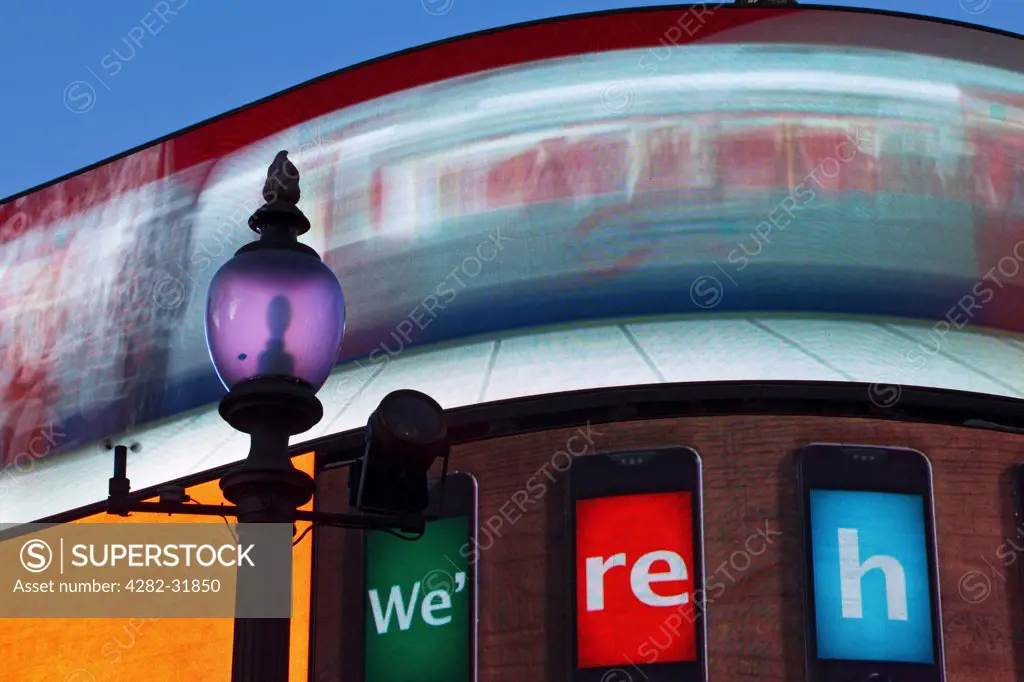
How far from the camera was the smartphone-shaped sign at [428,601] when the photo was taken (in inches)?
569

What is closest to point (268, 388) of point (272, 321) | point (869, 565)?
point (272, 321)

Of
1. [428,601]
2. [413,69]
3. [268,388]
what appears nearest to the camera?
[268,388]

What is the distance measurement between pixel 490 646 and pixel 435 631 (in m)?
0.53

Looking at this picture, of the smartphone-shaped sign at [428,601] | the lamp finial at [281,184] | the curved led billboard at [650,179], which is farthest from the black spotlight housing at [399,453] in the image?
the curved led billboard at [650,179]

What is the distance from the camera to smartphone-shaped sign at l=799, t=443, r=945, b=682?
13.5 metres

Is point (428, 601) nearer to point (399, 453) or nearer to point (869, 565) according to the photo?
point (869, 565)

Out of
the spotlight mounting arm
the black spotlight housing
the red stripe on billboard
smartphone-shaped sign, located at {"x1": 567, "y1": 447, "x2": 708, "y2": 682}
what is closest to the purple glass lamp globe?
the black spotlight housing

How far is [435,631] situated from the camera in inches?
573

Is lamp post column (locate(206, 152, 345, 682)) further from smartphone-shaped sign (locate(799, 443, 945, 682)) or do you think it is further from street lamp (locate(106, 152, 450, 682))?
smartphone-shaped sign (locate(799, 443, 945, 682))

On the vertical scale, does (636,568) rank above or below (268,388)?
above

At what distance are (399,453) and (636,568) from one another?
816 centimetres

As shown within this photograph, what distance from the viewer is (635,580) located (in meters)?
14.0

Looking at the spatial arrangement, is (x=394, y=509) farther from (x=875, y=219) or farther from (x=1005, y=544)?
(x=875, y=219)

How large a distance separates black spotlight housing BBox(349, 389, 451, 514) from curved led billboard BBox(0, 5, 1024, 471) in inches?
368
